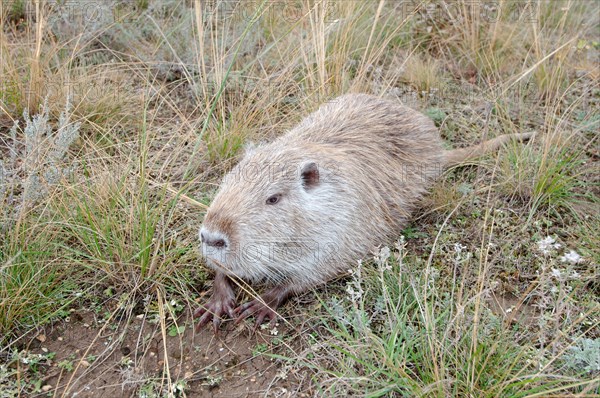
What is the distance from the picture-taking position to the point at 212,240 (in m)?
2.71

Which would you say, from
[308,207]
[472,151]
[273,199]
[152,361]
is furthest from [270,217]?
[472,151]

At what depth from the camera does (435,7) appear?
494 centimetres

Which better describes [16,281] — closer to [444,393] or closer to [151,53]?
[444,393]

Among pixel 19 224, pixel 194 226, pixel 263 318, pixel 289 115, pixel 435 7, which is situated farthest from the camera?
pixel 435 7

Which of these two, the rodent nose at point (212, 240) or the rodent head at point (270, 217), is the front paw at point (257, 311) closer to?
the rodent head at point (270, 217)

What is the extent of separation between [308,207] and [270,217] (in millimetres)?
210

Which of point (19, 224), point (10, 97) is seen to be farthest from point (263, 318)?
point (10, 97)

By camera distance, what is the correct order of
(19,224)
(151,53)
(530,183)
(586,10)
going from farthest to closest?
(586,10)
(151,53)
(530,183)
(19,224)

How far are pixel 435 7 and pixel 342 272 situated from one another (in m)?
2.72

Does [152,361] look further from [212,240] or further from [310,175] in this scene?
[310,175]

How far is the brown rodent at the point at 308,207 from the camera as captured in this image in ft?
9.23

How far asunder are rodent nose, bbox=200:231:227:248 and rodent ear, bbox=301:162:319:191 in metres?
0.50

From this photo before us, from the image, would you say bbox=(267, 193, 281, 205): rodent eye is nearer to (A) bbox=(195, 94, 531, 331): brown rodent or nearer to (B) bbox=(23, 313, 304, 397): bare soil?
(A) bbox=(195, 94, 531, 331): brown rodent

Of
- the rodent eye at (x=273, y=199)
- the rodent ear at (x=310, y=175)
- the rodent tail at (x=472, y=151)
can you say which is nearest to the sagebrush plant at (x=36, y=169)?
the rodent eye at (x=273, y=199)
